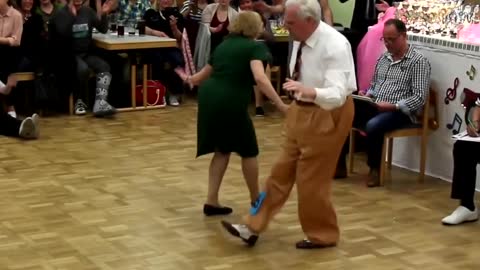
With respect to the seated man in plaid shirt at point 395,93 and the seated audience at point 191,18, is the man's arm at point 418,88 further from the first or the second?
the seated audience at point 191,18

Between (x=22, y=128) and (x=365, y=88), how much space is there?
2891 millimetres

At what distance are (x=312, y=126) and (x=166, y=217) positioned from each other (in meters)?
1.27

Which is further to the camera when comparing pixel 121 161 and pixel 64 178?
pixel 121 161

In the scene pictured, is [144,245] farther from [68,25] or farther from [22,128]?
[68,25]

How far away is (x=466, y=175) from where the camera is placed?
17.4 feet

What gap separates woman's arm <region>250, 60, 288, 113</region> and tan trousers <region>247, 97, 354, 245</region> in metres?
0.07

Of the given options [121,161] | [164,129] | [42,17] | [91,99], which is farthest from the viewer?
[91,99]

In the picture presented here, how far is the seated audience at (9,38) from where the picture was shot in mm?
7969

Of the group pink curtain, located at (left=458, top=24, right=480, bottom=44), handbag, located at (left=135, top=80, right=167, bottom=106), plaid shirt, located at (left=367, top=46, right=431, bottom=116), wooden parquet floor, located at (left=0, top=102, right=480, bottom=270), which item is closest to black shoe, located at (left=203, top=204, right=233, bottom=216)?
wooden parquet floor, located at (left=0, top=102, right=480, bottom=270)

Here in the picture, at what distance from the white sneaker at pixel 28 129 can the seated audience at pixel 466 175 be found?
3.67 metres

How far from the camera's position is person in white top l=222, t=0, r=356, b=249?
449 centimetres

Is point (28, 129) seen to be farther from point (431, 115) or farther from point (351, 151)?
point (431, 115)

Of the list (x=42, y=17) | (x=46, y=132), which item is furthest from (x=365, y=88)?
(x=42, y=17)

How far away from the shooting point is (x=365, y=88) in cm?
678
